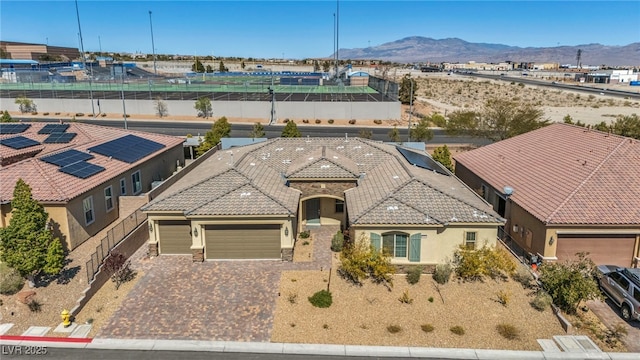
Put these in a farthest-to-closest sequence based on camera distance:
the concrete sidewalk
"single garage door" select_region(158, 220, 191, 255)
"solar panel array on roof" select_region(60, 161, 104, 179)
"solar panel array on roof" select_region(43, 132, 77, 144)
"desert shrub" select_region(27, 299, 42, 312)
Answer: "solar panel array on roof" select_region(43, 132, 77, 144) → "solar panel array on roof" select_region(60, 161, 104, 179) → "single garage door" select_region(158, 220, 191, 255) → "desert shrub" select_region(27, 299, 42, 312) → the concrete sidewalk

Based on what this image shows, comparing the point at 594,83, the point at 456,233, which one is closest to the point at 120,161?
the point at 456,233

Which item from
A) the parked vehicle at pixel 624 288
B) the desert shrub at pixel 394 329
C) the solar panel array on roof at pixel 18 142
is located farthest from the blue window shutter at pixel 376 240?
the solar panel array on roof at pixel 18 142

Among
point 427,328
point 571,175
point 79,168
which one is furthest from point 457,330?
point 79,168

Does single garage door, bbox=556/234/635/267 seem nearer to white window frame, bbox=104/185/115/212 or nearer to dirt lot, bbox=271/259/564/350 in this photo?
dirt lot, bbox=271/259/564/350

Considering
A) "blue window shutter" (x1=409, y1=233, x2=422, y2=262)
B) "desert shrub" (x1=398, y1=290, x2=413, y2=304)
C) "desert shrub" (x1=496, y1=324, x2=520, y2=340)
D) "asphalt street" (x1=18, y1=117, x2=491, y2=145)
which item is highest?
"asphalt street" (x1=18, y1=117, x2=491, y2=145)

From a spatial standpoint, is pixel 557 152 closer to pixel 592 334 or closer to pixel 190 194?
pixel 592 334

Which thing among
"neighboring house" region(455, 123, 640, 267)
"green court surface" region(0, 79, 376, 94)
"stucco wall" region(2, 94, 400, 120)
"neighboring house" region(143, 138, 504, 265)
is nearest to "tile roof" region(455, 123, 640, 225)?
"neighboring house" region(455, 123, 640, 267)
